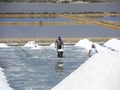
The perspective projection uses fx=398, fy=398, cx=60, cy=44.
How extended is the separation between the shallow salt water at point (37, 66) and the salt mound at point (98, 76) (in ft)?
18.9

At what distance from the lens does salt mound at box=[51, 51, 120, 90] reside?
6973mm

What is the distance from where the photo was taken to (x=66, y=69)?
672 inches

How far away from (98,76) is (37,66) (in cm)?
1087

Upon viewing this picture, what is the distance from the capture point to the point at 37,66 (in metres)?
17.9

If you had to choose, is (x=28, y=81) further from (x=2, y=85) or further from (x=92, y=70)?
(x=92, y=70)

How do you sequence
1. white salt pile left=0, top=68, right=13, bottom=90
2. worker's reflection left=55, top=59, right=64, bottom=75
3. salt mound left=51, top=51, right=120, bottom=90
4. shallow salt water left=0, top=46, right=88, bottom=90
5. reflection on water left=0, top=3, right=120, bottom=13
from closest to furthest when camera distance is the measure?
salt mound left=51, top=51, right=120, bottom=90, white salt pile left=0, top=68, right=13, bottom=90, shallow salt water left=0, top=46, right=88, bottom=90, worker's reflection left=55, top=59, right=64, bottom=75, reflection on water left=0, top=3, right=120, bottom=13

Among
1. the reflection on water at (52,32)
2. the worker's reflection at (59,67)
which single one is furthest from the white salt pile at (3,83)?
the reflection on water at (52,32)

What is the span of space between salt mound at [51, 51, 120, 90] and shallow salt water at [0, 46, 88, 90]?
575cm

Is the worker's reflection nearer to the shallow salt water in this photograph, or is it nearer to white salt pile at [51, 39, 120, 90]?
the shallow salt water

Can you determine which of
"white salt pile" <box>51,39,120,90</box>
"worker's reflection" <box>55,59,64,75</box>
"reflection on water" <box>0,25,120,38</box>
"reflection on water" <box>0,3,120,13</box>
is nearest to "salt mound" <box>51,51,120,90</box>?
"white salt pile" <box>51,39,120,90</box>

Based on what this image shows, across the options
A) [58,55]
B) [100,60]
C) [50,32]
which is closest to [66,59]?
[58,55]

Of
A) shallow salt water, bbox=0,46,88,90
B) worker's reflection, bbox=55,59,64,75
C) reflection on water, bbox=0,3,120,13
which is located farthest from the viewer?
reflection on water, bbox=0,3,120,13

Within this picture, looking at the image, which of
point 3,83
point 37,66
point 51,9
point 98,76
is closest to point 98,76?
point 98,76

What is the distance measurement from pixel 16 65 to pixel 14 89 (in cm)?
489
